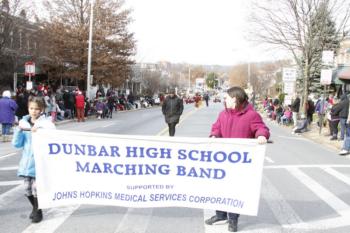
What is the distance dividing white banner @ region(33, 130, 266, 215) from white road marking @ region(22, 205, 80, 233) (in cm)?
29

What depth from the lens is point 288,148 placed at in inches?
664

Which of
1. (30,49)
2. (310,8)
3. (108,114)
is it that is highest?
(310,8)

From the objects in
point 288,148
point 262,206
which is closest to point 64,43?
point 288,148

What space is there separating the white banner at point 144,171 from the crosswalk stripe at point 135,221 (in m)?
0.30

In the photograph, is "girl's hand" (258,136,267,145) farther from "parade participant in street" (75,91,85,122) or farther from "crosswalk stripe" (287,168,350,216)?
"parade participant in street" (75,91,85,122)

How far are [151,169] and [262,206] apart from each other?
7.68 feet

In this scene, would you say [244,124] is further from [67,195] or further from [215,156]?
[67,195]

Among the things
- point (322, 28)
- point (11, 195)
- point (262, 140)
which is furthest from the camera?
point (322, 28)

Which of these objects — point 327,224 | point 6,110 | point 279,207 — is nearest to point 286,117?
point 6,110

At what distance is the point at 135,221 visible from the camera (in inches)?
271

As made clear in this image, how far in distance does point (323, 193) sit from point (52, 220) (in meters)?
4.77

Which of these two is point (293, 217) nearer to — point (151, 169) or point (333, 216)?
point (333, 216)

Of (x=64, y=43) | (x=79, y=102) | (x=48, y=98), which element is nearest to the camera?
(x=48, y=98)

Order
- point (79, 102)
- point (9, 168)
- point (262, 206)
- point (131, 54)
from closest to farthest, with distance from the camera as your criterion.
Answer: point (262, 206), point (9, 168), point (79, 102), point (131, 54)
